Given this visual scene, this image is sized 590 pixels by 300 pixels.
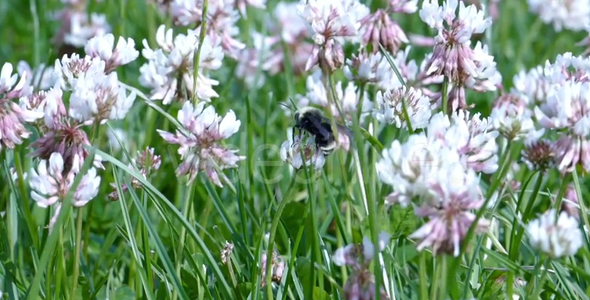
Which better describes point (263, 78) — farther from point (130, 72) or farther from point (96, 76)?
point (96, 76)

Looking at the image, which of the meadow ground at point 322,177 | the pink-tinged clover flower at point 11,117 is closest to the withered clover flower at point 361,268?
the meadow ground at point 322,177

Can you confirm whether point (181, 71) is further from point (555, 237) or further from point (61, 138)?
point (555, 237)

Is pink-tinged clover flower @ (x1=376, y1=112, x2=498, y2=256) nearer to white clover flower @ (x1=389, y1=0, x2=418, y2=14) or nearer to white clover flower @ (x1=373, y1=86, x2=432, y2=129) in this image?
white clover flower @ (x1=373, y1=86, x2=432, y2=129)

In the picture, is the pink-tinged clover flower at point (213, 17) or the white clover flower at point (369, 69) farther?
the pink-tinged clover flower at point (213, 17)

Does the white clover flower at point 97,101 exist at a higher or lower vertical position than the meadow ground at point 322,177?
higher

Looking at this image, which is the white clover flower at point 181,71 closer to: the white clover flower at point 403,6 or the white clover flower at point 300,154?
the white clover flower at point 300,154

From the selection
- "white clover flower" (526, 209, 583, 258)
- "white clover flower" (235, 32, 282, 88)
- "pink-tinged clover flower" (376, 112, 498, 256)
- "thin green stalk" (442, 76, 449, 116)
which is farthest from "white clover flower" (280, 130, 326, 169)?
"white clover flower" (235, 32, 282, 88)

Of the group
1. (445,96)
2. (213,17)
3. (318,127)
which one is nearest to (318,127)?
(318,127)
